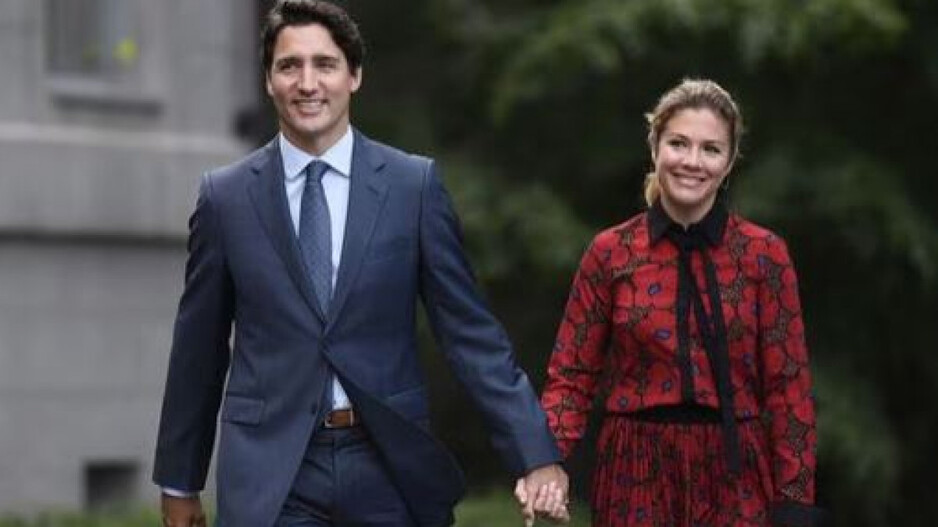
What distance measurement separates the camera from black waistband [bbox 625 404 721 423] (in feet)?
28.7

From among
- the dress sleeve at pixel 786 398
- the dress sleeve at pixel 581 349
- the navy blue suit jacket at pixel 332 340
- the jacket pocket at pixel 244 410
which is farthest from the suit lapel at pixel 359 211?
the dress sleeve at pixel 786 398

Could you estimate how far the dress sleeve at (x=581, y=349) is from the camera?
8836mm

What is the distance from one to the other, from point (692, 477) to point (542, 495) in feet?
1.87

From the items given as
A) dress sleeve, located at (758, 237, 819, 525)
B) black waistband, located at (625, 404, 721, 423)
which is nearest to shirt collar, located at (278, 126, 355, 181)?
black waistband, located at (625, 404, 721, 423)

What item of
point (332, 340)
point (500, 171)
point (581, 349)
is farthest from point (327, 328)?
point (500, 171)

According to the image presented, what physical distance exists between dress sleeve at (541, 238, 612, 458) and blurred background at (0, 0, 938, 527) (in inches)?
230

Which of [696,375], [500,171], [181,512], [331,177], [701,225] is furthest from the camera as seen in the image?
[500,171]

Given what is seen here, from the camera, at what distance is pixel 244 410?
8.33 meters

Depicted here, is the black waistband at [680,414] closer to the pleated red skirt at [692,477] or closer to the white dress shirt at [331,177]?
the pleated red skirt at [692,477]

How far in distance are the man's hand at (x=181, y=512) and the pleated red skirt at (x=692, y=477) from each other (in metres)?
1.12

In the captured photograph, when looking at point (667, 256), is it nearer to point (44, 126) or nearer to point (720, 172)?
point (720, 172)

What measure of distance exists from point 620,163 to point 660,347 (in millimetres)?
9013

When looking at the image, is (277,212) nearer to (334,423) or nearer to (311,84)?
(311,84)

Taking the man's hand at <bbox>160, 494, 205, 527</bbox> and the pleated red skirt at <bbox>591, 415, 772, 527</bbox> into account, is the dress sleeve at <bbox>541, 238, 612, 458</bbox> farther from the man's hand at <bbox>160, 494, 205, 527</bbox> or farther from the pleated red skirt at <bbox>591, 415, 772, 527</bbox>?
the man's hand at <bbox>160, 494, 205, 527</bbox>
